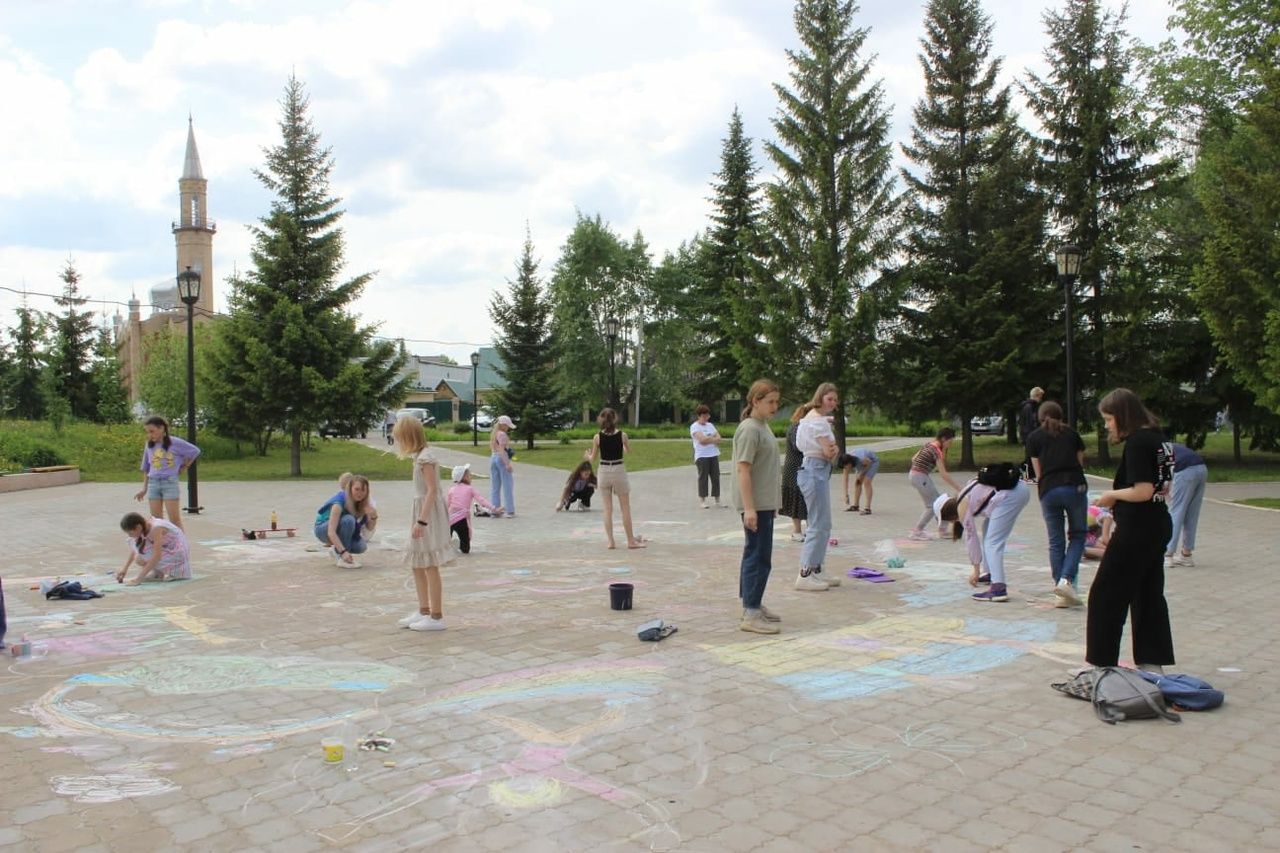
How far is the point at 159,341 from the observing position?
4050cm

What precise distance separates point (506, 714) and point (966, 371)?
21.7 metres

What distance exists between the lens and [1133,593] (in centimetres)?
527

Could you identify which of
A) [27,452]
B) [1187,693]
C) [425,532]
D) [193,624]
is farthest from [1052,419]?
[27,452]

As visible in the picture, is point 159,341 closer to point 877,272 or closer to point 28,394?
point 28,394

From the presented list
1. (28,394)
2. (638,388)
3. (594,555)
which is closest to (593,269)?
(638,388)

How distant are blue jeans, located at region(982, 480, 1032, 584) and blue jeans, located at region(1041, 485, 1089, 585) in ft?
0.72

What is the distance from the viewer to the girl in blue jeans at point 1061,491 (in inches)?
308

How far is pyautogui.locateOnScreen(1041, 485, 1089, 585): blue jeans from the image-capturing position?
782cm

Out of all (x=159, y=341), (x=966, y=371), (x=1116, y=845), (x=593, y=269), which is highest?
(x=593, y=269)

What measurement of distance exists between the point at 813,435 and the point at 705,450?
294 inches

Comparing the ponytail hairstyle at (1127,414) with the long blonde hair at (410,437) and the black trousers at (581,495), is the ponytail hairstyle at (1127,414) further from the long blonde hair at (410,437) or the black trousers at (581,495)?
the black trousers at (581,495)

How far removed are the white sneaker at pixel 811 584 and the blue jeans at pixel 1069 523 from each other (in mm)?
1985

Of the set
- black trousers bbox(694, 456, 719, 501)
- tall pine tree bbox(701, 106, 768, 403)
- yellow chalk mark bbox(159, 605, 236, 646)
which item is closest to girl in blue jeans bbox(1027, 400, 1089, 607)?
yellow chalk mark bbox(159, 605, 236, 646)

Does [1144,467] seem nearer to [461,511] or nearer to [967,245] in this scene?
[461,511]
